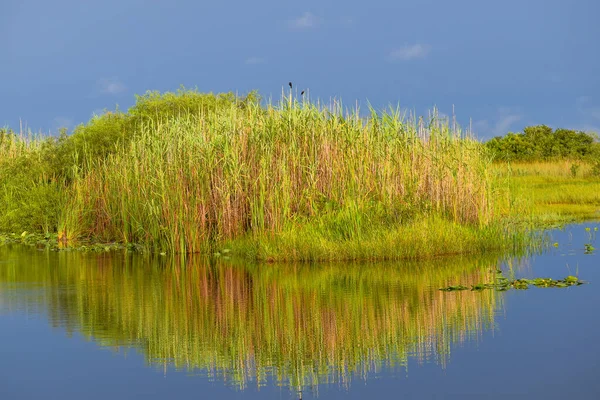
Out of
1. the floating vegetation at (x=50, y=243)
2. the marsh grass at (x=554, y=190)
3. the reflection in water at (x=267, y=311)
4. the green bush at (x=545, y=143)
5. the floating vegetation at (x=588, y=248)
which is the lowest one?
the reflection in water at (x=267, y=311)

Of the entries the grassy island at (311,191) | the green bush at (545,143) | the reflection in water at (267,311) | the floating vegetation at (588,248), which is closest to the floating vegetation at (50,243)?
the grassy island at (311,191)

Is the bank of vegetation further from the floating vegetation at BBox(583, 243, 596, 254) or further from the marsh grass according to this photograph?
the floating vegetation at BBox(583, 243, 596, 254)

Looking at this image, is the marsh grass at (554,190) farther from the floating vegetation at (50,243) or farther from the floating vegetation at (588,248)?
the floating vegetation at (50,243)

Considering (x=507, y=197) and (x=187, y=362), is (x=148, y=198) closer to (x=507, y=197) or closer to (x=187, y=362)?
(x=507, y=197)

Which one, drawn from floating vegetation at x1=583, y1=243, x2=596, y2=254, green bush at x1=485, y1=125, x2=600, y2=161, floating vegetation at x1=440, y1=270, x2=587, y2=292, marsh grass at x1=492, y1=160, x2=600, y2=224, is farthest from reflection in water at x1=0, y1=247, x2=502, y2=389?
green bush at x1=485, y1=125, x2=600, y2=161

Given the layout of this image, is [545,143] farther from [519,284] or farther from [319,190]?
[519,284]

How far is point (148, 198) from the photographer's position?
700 inches

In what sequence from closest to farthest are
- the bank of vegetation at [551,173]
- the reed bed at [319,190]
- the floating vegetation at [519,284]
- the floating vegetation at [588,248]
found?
the floating vegetation at [519,284] → the reed bed at [319,190] → the floating vegetation at [588,248] → the bank of vegetation at [551,173]

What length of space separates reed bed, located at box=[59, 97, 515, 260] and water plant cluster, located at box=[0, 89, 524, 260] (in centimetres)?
3

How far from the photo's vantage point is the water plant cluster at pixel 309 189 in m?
15.1

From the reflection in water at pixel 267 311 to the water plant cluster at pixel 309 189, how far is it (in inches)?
30.9

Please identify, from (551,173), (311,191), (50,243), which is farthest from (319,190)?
(551,173)

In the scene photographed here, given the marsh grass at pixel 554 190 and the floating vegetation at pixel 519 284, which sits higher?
the marsh grass at pixel 554 190

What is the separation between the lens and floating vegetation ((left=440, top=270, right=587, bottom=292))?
1154 cm
